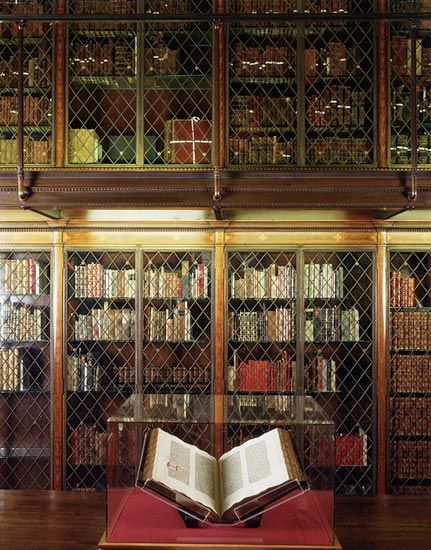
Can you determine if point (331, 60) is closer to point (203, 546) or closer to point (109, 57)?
point (109, 57)

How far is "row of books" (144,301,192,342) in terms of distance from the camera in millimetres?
→ 4984

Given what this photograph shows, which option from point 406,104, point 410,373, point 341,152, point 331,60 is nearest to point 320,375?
point 410,373

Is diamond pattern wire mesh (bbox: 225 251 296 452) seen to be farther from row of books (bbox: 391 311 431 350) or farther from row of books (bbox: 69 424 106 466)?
row of books (bbox: 69 424 106 466)

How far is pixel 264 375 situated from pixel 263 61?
248 centimetres

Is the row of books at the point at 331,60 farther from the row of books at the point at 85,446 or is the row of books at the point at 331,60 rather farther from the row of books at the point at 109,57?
the row of books at the point at 85,446

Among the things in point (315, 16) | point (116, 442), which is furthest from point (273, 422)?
point (315, 16)

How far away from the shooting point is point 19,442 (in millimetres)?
5062

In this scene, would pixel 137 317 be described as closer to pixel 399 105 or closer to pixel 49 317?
pixel 49 317

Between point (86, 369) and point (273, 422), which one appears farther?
point (86, 369)

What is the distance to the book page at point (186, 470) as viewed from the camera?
1.98 meters

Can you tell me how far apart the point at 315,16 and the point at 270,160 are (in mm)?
1675

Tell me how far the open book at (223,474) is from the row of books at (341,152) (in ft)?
9.79

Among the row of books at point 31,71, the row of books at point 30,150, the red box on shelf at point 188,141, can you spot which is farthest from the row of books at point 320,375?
the row of books at point 31,71

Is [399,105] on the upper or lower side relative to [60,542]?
upper
